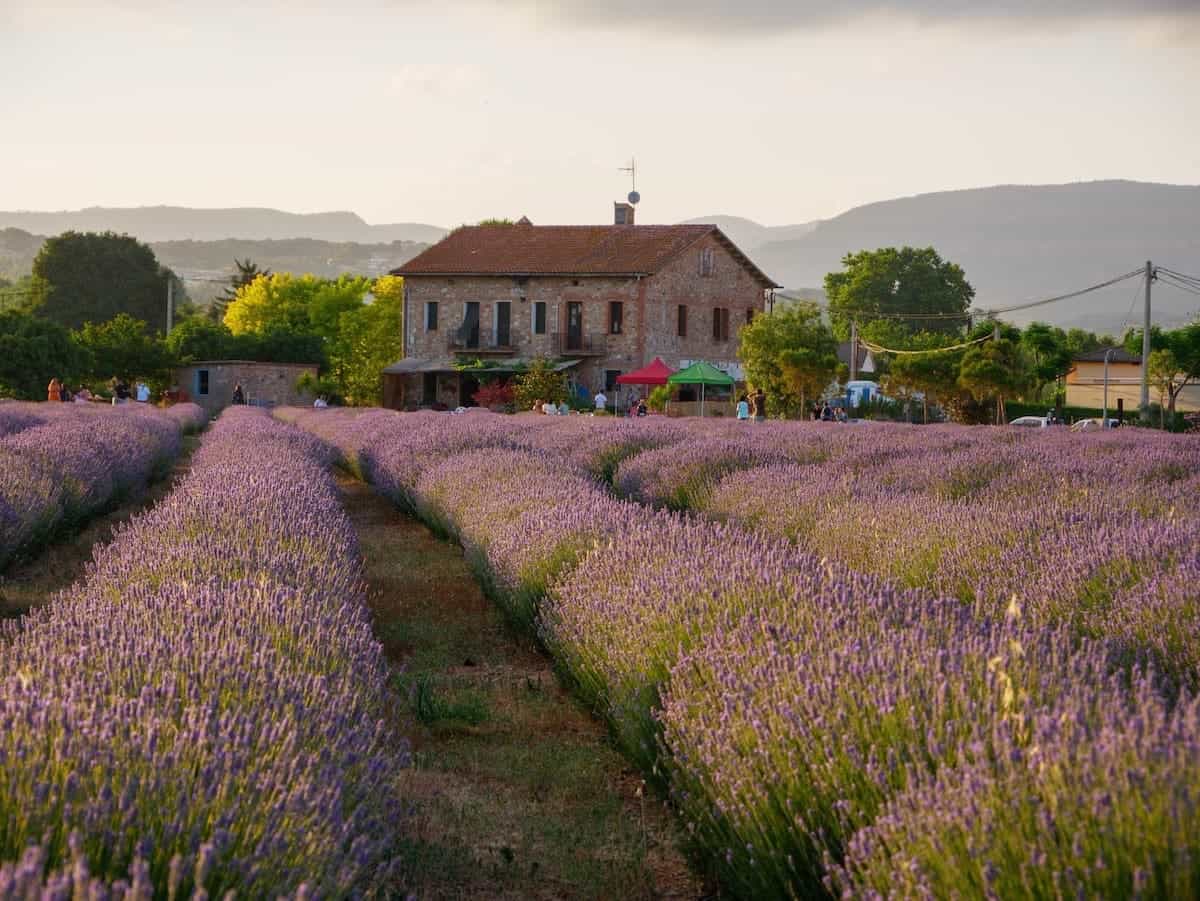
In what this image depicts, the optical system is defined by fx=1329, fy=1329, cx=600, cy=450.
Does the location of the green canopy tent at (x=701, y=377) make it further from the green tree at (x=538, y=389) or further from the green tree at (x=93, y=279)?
the green tree at (x=93, y=279)

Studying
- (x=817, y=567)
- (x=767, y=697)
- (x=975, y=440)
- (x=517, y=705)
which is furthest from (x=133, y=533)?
(x=975, y=440)

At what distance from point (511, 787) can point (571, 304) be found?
36.5 metres

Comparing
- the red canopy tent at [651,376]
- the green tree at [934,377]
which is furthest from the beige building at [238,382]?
the green tree at [934,377]

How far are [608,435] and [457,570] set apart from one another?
→ 4834 millimetres

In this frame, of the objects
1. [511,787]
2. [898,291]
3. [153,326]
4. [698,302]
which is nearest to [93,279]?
[153,326]

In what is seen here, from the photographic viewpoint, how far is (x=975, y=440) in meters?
12.5

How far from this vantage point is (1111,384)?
61750mm

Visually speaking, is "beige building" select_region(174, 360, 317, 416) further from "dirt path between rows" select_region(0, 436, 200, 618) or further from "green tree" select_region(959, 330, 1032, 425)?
"dirt path between rows" select_region(0, 436, 200, 618)

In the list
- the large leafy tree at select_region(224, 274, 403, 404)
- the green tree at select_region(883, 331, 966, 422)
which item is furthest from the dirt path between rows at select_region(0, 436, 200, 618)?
the large leafy tree at select_region(224, 274, 403, 404)

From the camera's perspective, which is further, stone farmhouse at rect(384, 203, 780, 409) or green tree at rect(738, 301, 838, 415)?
stone farmhouse at rect(384, 203, 780, 409)

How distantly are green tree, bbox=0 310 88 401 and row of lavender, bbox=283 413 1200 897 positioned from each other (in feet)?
108

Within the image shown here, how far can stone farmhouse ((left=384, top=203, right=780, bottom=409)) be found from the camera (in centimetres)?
3950

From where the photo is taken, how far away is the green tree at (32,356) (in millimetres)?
36562

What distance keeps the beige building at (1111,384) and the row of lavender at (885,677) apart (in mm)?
57812
